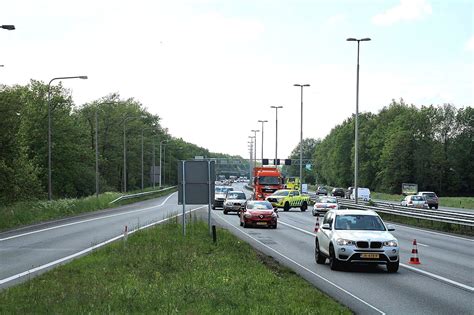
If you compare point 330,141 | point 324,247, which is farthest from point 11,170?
point 330,141

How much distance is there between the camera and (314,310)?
10.5 meters

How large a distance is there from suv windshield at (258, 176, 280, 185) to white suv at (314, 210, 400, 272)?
4753 centimetres

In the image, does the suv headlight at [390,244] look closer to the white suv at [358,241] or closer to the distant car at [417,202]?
the white suv at [358,241]

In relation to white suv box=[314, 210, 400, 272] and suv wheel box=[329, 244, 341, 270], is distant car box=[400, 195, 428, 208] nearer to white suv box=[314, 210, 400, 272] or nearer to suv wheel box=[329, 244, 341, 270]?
white suv box=[314, 210, 400, 272]

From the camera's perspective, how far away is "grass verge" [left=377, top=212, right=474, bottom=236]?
115 feet

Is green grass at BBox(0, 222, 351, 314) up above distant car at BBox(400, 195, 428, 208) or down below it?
above

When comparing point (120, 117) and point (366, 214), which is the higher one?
point (120, 117)

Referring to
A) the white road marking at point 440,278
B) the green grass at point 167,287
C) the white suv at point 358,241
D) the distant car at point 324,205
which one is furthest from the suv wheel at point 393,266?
the distant car at point 324,205

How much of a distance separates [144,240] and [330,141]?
16396 cm

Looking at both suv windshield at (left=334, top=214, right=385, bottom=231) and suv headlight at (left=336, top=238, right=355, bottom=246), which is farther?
suv windshield at (left=334, top=214, right=385, bottom=231)

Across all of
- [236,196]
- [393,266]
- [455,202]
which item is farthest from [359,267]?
[455,202]

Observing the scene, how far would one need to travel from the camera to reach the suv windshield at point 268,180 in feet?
220

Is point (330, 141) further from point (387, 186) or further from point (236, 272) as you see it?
point (236, 272)

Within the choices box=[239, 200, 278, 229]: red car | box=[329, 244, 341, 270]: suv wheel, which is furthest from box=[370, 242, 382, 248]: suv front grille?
box=[239, 200, 278, 229]: red car
